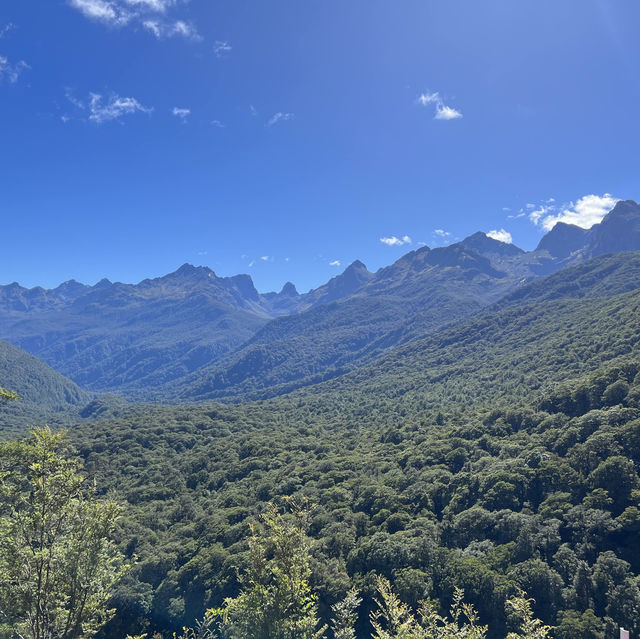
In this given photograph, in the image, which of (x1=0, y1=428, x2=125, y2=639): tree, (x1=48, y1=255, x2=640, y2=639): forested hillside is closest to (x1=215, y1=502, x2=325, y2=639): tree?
(x1=48, y1=255, x2=640, y2=639): forested hillside

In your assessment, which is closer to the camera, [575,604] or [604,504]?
[575,604]

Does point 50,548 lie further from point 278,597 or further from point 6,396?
point 6,396

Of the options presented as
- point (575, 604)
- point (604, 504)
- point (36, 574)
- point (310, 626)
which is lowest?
point (575, 604)

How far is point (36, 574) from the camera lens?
15547 mm

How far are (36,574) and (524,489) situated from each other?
60.2 meters

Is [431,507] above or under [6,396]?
under

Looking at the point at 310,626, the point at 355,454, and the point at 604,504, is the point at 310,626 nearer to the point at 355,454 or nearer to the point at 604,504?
the point at 604,504

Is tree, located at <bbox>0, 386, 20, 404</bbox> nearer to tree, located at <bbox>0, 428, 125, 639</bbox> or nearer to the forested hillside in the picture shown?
tree, located at <bbox>0, 428, 125, 639</bbox>

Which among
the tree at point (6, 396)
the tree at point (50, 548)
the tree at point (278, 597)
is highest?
the tree at point (6, 396)

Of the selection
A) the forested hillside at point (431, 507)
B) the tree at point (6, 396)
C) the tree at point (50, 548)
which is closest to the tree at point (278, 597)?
the forested hillside at point (431, 507)

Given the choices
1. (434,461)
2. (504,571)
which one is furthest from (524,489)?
(434,461)

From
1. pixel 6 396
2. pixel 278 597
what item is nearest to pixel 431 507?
pixel 278 597

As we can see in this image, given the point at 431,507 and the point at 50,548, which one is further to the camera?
the point at 431,507

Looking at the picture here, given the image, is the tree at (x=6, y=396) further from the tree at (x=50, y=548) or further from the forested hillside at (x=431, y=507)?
the forested hillside at (x=431, y=507)
